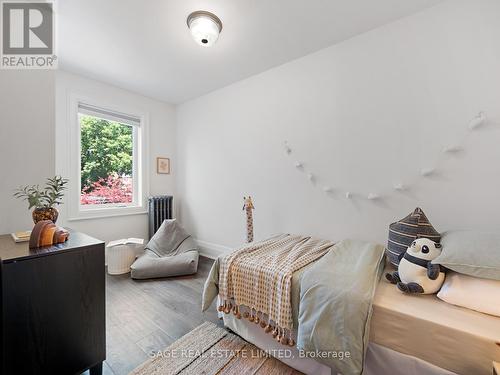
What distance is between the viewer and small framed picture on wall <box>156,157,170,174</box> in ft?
11.6

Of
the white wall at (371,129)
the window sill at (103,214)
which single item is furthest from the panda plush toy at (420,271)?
the window sill at (103,214)

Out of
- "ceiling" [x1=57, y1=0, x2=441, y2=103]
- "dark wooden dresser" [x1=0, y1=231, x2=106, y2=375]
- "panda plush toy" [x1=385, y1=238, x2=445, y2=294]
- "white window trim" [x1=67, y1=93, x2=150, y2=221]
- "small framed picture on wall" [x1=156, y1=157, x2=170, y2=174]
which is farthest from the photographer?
"small framed picture on wall" [x1=156, y1=157, x2=170, y2=174]

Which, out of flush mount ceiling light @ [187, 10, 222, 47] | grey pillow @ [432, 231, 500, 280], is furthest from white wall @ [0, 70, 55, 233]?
grey pillow @ [432, 231, 500, 280]

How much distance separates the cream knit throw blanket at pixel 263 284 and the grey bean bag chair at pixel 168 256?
1.19m

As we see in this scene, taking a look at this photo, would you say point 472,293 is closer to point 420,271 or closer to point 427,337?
point 420,271

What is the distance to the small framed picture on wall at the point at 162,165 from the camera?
3.52 metres

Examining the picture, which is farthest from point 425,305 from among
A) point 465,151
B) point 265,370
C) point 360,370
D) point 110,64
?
point 110,64

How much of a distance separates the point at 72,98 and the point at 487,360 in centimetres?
404

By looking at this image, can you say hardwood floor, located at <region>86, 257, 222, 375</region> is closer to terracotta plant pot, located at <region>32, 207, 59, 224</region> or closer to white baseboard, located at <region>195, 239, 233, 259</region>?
white baseboard, located at <region>195, 239, 233, 259</region>

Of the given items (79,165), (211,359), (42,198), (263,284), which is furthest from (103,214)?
(263,284)

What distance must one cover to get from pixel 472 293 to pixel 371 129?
4.61ft

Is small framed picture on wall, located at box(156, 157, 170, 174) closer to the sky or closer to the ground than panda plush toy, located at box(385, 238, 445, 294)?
Result: closer to the sky

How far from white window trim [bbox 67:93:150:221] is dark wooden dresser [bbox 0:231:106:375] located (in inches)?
62.5

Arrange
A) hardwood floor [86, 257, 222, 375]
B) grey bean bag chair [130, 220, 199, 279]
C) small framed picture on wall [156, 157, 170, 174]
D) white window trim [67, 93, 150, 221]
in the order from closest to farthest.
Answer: hardwood floor [86, 257, 222, 375] < grey bean bag chair [130, 220, 199, 279] < white window trim [67, 93, 150, 221] < small framed picture on wall [156, 157, 170, 174]
